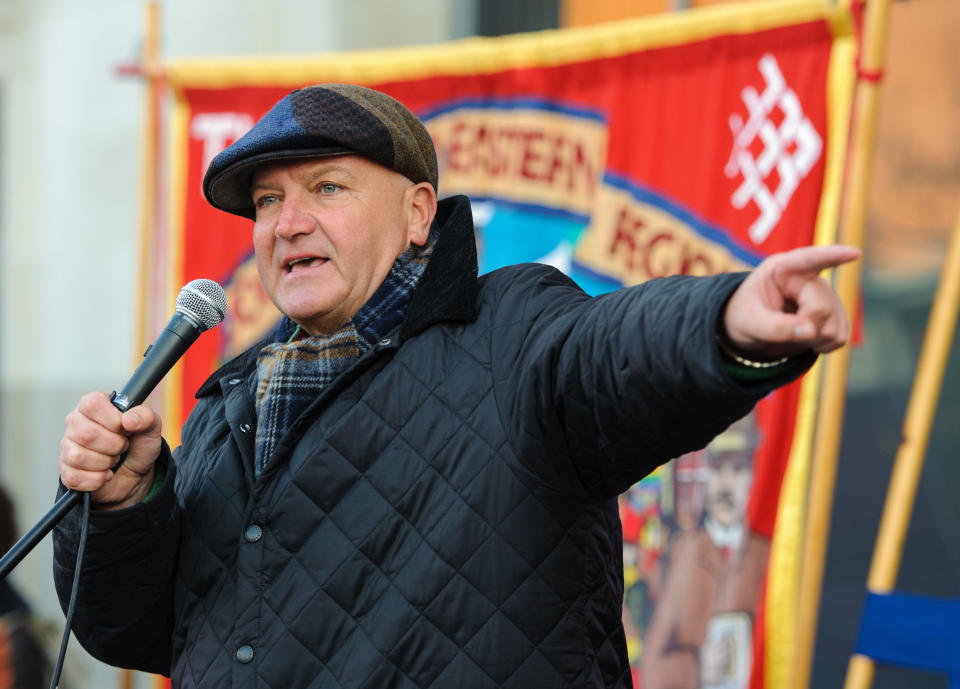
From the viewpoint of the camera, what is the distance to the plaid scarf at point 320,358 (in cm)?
174

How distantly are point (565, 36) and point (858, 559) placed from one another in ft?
6.68

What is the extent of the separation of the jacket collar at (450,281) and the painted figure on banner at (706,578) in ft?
6.07

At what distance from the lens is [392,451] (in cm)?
162

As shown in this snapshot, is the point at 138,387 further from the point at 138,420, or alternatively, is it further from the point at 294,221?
the point at 294,221

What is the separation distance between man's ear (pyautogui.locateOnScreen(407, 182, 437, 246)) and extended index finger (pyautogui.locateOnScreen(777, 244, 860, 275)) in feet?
2.61

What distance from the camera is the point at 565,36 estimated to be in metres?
3.90

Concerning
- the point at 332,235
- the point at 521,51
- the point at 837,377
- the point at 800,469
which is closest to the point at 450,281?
the point at 332,235

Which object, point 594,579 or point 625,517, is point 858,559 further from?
point 594,579

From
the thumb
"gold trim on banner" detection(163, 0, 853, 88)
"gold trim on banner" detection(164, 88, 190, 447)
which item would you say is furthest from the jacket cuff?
"gold trim on banner" detection(164, 88, 190, 447)

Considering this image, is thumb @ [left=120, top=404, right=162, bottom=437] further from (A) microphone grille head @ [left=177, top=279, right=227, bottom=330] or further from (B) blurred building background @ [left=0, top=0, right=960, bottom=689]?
(B) blurred building background @ [left=0, top=0, right=960, bottom=689]

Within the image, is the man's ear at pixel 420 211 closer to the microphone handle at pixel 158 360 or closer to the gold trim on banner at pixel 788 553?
the microphone handle at pixel 158 360

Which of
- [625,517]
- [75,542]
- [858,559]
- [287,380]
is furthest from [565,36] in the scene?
[75,542]

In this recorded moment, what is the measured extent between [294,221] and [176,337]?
0.28 metres

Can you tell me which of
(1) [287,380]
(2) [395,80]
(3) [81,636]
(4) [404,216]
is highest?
(2) [395,80]
